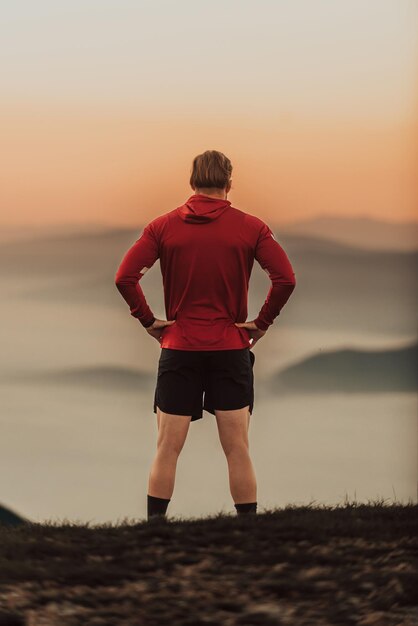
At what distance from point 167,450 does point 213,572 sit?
119 centimetres

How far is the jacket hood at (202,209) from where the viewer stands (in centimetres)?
549

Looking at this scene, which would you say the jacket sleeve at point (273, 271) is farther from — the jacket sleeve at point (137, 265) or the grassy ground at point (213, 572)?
the grassy ground at point (213, 572)

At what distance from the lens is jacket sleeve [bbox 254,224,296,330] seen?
556 cm

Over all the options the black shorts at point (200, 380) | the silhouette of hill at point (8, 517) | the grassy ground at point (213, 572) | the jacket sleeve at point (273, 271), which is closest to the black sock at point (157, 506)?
the grassy ground at point (213, 572)

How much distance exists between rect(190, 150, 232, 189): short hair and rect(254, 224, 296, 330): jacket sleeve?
12.7 inches

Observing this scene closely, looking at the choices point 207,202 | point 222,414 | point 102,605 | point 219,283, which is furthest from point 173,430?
point 102,605

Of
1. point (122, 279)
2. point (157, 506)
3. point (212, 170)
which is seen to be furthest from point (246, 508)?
point (212, 170)

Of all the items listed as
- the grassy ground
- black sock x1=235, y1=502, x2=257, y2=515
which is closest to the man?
black sock x1=235, y1=502, x2=257, y2=515

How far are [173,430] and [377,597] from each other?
165cm

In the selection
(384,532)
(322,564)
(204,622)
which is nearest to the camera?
(204,622)

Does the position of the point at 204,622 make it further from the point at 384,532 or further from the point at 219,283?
the point at 219,283

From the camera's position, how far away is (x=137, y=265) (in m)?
5.58

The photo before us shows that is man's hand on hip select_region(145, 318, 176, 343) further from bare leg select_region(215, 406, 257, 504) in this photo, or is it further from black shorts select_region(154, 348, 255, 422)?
bare leg select_region(215, 406, 257, 504)

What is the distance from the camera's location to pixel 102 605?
4176 mm
